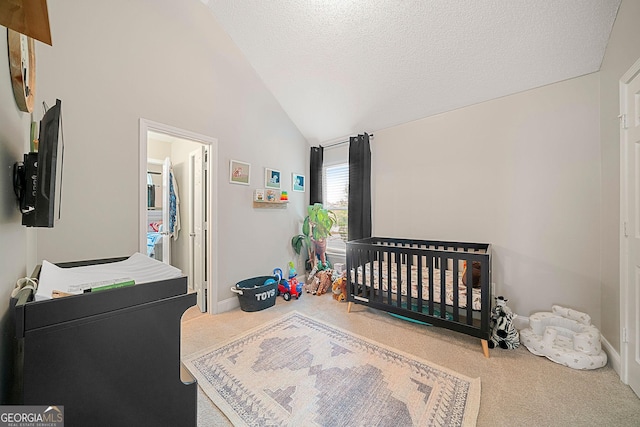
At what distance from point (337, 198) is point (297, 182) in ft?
2.26

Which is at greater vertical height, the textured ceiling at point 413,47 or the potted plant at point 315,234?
the textured ceiling at point 413,47

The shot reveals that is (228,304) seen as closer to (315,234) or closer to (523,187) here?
(315,234)

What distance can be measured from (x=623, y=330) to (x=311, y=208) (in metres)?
2.97

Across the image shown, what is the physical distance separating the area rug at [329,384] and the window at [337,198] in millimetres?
1797

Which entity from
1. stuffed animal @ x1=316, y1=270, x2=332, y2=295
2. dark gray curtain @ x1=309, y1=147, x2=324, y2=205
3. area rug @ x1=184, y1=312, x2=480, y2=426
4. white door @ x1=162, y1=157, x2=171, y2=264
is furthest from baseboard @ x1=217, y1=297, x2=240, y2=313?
dark gray curtain @ x1=309, y1=147, x2=324, y2=205

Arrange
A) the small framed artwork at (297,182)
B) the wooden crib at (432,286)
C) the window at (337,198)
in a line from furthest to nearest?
the window at (337,198)
the small framed artwork at (297,182)
the wooden crib at (432,286)

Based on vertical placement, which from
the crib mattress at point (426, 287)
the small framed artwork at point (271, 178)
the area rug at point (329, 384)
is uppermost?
the small framed artwork at point (271, 178)

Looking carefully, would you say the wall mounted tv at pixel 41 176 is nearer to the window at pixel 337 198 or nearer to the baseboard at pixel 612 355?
the window at pixel 337 198

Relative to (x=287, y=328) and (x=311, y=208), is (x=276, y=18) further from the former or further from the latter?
(x=287, y=328)

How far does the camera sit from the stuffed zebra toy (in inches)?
73.7

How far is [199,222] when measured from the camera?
2.67m

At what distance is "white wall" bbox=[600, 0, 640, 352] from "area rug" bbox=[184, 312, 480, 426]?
128 centimetres

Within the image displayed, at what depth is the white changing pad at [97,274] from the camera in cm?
76

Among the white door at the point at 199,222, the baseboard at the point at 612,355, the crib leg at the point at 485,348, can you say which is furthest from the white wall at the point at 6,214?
the baseboard at the point at 612,355
